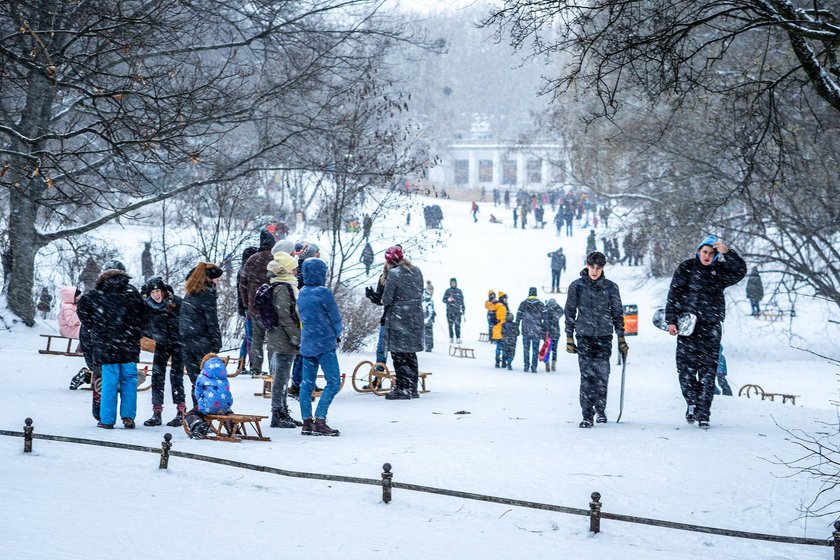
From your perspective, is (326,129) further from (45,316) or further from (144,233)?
(144,233)

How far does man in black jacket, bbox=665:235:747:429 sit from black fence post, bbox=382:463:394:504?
4.60 meters

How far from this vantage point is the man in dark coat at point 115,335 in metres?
9.66

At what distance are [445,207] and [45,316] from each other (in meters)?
47.8

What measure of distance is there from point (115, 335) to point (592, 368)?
5142 mm

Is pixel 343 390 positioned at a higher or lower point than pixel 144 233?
lower

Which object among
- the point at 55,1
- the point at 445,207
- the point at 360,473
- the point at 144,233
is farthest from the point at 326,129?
the point at 445,207

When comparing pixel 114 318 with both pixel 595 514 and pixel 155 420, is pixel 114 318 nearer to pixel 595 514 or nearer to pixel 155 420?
pixel 155 420

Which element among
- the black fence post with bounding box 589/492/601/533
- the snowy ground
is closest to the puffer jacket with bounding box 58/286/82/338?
the snowy ground

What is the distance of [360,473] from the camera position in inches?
320

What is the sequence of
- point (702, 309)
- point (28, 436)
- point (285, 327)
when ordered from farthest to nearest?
1. point (702, 309)
2. point (285, 327)
3. point (28, 436)

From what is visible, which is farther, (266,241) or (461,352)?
(461,352)

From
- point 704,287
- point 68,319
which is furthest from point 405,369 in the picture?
point 68,319

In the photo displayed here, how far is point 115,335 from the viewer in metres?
9.62

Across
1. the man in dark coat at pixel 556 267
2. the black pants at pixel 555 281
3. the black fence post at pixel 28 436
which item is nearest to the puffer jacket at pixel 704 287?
the black fence post at pixel 28 436
